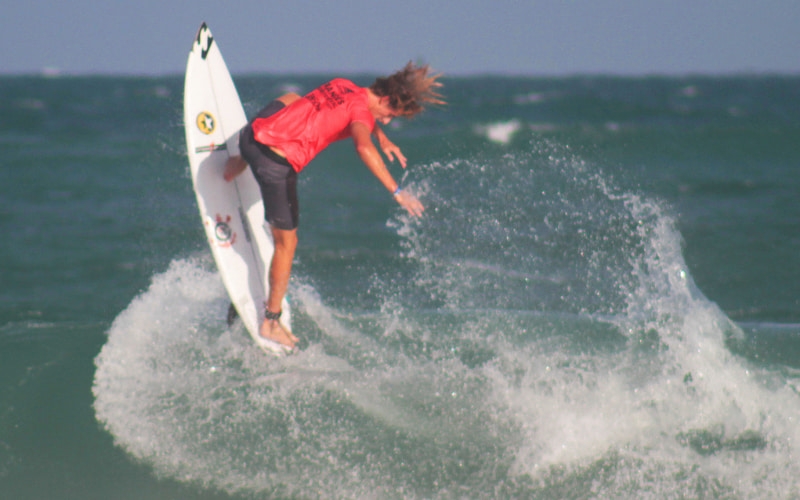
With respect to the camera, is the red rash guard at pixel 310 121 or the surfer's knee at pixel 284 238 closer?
the red rash guard at pixel 310 121

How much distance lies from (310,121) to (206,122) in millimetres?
1128

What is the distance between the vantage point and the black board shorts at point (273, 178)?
14.6ft

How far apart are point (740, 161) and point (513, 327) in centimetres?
1332

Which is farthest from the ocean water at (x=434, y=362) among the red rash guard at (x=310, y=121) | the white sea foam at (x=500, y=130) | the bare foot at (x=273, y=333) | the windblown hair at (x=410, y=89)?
the white sea foam at (x=500, y=130)

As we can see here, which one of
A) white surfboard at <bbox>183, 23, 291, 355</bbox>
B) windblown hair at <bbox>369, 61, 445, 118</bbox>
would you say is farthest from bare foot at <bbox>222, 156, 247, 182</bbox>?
windblown hair at <bbox>369, 61, 445, 118</bbox>

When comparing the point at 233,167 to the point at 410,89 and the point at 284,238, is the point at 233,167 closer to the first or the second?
the point at 284,238

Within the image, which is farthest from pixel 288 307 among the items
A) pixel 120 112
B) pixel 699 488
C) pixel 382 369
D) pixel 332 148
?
pixel 120 112

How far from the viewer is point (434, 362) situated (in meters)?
4.84

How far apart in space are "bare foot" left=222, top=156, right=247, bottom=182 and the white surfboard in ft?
0.21

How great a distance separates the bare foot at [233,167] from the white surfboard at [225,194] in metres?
0.06

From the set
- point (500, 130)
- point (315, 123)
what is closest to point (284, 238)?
point (315, 123)

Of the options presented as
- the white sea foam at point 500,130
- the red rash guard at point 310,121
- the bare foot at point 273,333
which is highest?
the red rash guard at point 310,121

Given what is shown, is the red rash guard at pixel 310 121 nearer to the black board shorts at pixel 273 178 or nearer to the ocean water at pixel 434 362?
the black board shorts at pixel 273 178

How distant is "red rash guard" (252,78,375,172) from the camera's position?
4.41 meters
